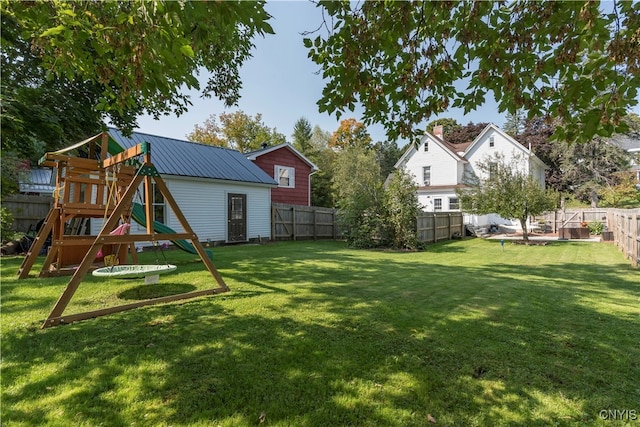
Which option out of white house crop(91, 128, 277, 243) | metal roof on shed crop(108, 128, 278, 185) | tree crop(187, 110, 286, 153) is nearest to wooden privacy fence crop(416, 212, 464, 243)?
white house crop(91, 128, 277, 243)

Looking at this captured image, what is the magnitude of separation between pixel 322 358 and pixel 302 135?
37762 mm

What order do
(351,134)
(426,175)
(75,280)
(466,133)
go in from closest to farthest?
(75,280) → (426,175) → (351,134) → (466,133)

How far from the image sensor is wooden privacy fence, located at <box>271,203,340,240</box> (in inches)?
640

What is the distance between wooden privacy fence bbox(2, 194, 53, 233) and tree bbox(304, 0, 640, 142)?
40.8 feet

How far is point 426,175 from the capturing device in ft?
86.4

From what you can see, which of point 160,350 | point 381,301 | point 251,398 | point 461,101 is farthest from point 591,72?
point 160,350

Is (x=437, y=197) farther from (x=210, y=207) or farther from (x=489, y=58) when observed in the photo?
(x=489, y=58)

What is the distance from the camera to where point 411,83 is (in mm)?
3938

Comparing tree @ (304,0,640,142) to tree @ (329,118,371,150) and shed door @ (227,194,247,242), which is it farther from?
tree @ (329,118,371,150)

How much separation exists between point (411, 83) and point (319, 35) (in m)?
1.28

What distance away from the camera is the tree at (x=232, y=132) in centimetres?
3206

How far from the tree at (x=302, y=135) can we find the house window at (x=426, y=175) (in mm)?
14790

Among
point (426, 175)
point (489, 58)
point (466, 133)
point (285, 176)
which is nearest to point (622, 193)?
point (426, 175)

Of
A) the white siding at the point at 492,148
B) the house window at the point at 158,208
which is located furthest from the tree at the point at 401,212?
the white siding at the point at 492,148
